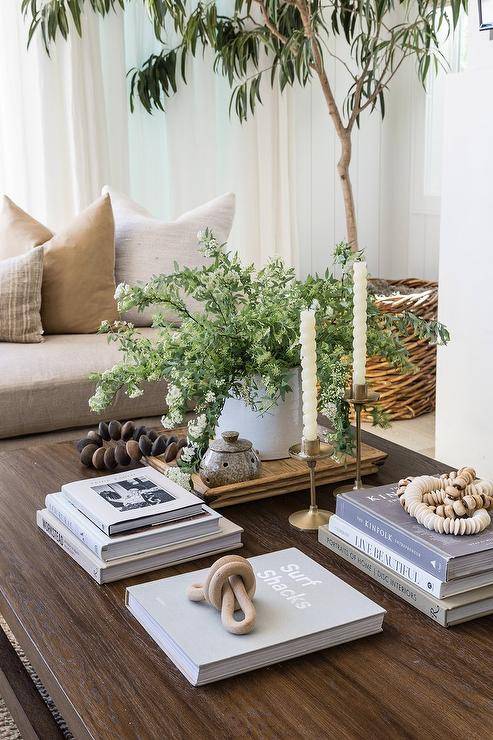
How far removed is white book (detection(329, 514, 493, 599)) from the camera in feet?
3.47

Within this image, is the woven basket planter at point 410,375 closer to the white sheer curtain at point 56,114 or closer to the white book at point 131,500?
the white sheer curtain at point 56,114

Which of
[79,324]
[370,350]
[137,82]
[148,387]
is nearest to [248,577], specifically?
[370,350]

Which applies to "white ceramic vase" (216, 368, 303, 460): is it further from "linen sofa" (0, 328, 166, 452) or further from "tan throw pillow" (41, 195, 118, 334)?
"tan throw pillow" (41, 195, 118, 334)

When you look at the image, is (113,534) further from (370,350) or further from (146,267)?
(146,267)

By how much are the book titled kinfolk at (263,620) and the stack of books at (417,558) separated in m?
0.07

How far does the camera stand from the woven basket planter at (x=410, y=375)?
330cm

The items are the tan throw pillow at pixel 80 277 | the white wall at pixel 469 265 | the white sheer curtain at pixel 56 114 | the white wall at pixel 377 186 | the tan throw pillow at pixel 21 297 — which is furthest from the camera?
the white wall at pixel 377 186

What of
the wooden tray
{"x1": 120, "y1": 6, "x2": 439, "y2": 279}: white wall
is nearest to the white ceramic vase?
the wooden tray

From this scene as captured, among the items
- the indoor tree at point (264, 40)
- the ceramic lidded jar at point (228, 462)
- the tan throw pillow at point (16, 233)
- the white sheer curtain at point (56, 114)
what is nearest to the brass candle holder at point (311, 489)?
the ceramic lidded jar at point (228, 462)

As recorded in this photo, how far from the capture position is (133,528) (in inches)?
48.2

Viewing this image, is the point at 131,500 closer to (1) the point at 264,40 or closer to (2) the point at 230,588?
(2) the point at 230,588

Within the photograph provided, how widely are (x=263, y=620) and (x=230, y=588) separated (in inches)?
2.1

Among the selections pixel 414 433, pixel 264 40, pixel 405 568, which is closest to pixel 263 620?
pixel 405 568

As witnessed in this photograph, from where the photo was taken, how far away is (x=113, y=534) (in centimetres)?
121
